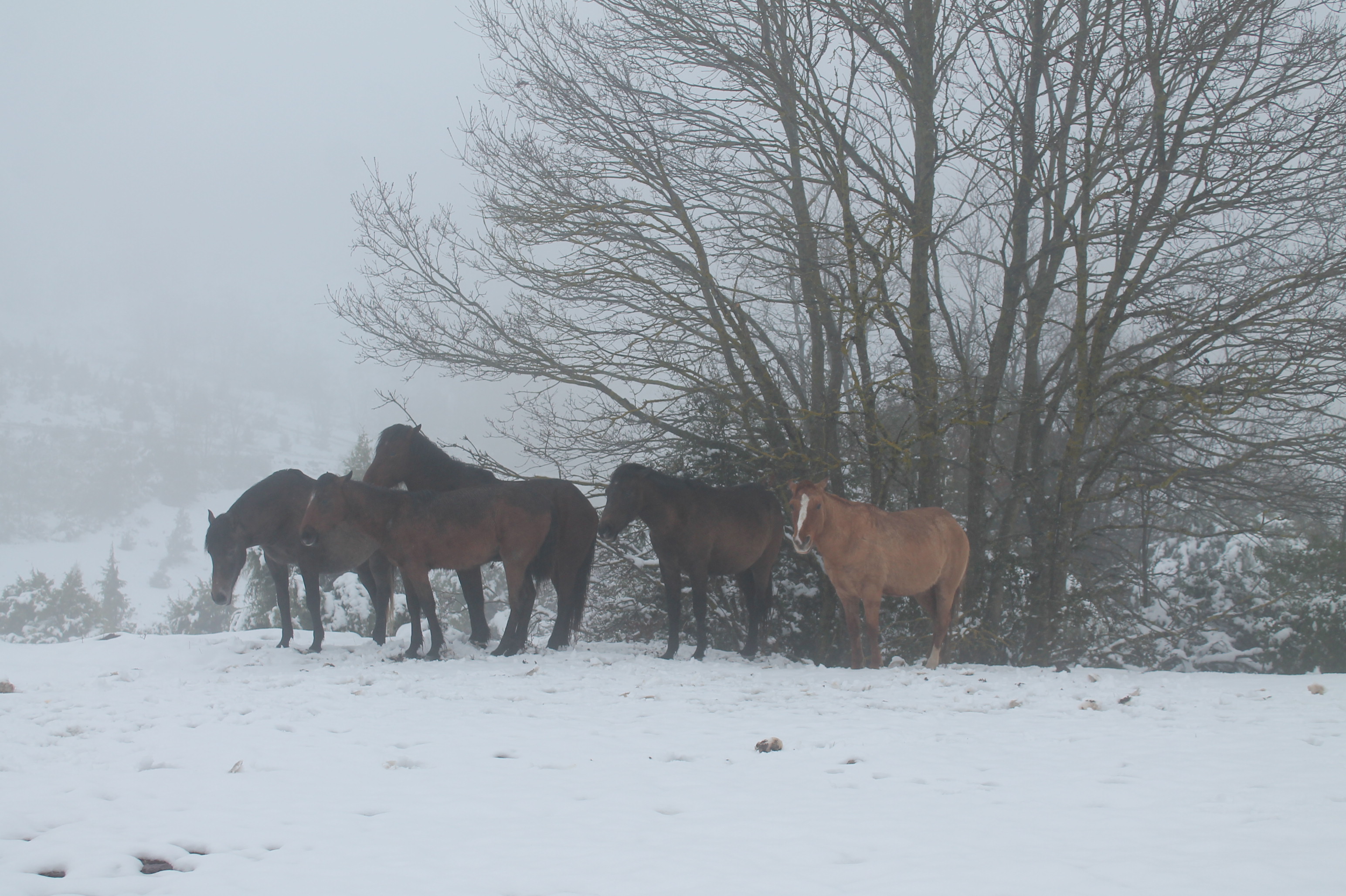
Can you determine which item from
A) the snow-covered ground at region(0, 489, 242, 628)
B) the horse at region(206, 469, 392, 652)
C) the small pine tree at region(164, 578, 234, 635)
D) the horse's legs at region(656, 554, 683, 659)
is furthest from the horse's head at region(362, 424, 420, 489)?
the snow-covered ground at region(0, 489, 242, 628)

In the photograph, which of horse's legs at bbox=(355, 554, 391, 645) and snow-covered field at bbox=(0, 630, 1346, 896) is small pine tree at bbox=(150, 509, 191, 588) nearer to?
horse's legs at bbox=(355, 554, 391, 645)

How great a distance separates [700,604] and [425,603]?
2908 mm

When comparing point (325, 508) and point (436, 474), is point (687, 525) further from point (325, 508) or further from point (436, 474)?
point (325, 508)

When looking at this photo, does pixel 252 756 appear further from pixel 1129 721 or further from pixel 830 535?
pixel 830 535

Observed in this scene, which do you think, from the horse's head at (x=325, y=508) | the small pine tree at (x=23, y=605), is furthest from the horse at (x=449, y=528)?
the small pine tree at (x=23, y=605)

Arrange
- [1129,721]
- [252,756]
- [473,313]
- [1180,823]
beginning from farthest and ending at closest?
[473,313] → [1129,721] → [252,756] → [1180,823]

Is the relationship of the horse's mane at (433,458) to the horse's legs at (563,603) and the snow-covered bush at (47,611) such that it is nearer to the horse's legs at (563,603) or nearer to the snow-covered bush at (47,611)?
the horse's legs at (563,603)

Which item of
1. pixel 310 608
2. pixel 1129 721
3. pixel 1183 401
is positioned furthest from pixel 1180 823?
pixel 310 608

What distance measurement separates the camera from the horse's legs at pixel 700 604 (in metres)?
10.0

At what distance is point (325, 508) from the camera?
9.48 meters

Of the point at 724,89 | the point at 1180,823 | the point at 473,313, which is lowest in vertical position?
the point at 1180,823

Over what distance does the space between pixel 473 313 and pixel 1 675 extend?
6931mm

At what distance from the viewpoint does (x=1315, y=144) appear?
9938 millimetres

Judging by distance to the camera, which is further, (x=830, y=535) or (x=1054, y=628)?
(x=1054, y=628)
